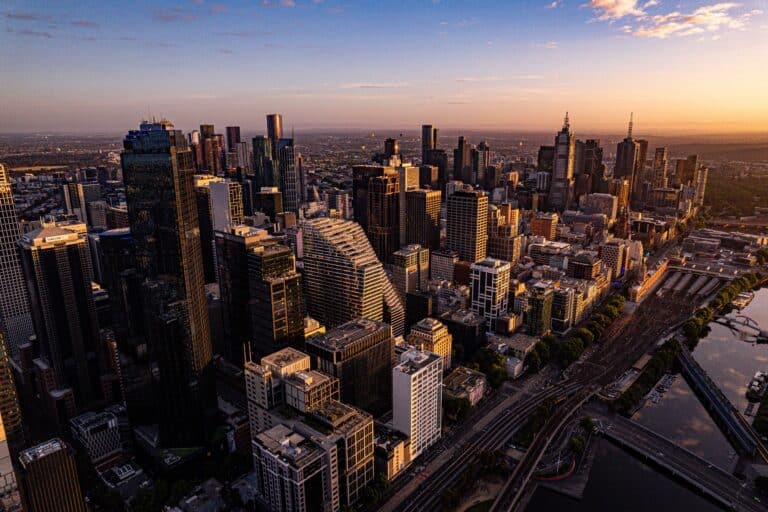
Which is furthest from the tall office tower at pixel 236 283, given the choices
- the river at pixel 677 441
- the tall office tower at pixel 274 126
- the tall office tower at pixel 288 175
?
the tall office tower at pixel 274 126

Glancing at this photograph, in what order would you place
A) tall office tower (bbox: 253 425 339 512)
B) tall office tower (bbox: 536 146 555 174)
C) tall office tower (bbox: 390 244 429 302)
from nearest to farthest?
tall office tower (bbox: 253 425 339 512) < tall office tower (bbox: 390 244 429 302) < tall office tower (bbox: 536 146 555 174)

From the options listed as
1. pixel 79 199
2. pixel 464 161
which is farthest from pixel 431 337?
pixel 464 161

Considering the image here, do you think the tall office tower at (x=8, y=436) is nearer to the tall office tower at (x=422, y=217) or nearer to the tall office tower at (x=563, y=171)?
the tall office tower at (x=422, y=217)

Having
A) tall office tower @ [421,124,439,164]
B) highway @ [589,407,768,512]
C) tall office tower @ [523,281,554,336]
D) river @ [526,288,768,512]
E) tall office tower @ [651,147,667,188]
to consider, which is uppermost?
tall office tower @ [421,124,439,164]

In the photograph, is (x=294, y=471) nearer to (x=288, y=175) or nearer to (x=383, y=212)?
(x=383, y=212)

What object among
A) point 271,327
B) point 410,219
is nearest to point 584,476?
point 271,327

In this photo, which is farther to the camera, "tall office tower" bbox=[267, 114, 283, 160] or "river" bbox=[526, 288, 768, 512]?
"tall office tower" bbox=[267, 114, 283, 160]

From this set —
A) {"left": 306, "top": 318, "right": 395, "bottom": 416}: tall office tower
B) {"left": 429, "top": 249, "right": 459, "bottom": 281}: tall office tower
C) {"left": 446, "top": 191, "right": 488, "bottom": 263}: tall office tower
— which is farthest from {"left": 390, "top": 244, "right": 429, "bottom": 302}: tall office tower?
{"left": 306, "top": 318, "right": 395, "bottom": 416}: tall office tower

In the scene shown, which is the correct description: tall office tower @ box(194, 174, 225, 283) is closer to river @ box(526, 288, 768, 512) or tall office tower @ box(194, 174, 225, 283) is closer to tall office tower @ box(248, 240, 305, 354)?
tall office tower @ box(248, 240, 305, 354)
